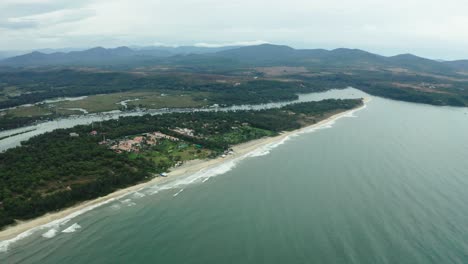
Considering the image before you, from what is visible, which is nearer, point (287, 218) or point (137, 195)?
point (287, 218)

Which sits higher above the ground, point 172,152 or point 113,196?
point 172,152

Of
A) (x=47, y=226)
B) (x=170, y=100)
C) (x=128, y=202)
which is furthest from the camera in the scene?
(x=170, y=100)

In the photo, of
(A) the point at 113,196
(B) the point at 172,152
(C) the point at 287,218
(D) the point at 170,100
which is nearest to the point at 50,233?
(A) the point at 113,196

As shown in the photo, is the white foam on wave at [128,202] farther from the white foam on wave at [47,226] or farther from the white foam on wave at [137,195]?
the white foam on wave at [47,226]

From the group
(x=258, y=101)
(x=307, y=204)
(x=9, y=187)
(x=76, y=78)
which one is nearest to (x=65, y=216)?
(x=9, y=187)

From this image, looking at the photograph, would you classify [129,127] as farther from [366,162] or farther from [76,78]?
[76,78]

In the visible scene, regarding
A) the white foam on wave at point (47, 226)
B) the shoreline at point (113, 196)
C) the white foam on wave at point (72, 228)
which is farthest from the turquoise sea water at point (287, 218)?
the shoreline at point (113, 196)

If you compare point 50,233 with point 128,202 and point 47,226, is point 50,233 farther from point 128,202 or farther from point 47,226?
point 128,202
